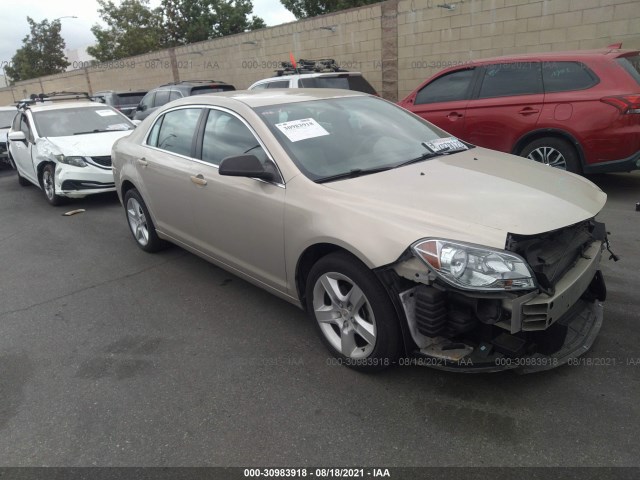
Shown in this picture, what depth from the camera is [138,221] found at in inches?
212

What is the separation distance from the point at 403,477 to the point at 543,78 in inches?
228

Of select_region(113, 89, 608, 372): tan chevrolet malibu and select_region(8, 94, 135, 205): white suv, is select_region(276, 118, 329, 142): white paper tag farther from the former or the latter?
select_region(8, 94, 135, 205): white suv

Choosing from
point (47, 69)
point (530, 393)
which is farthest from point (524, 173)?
point (47, 69)

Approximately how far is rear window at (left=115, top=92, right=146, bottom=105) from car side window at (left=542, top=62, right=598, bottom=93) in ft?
46.0

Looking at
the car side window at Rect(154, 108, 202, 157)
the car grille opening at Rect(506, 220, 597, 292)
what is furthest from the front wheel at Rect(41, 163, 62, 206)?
the car grille opening at Rect(506, 220, 597, 292)

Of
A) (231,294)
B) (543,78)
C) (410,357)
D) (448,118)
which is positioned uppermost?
(543,78)

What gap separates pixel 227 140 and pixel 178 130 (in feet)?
2.95

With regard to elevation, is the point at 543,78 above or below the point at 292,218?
above

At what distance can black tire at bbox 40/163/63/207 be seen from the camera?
25.6 feet

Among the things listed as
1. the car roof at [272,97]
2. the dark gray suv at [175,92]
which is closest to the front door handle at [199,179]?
the car roof at [272,97]

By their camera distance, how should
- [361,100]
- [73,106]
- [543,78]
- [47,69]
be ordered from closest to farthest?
[361,100] < [543,78] < [73,106] < [47,69]

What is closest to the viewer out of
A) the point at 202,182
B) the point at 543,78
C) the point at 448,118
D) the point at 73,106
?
the point at 202,182

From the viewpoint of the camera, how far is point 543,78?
6336 millimetres

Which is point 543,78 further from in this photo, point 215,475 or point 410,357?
point 215,475
